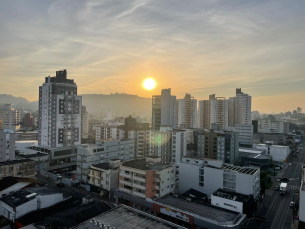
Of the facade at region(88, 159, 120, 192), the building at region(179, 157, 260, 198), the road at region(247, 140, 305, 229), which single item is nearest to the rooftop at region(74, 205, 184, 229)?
the facade at region(88, 159, 120, 192)

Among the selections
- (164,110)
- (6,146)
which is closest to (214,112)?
(164,110)

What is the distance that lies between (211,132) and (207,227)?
39.5 metres

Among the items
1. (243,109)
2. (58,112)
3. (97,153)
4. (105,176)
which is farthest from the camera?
(243,109)

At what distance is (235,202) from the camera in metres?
32.2

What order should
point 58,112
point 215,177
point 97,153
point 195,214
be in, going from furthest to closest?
point 58,112, point 97,153, point 215,177, point 195,214

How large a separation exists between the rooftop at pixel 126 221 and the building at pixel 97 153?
20409mm

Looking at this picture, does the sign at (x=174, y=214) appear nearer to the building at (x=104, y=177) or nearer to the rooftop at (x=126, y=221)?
the rooftop at (x=126, y=221)

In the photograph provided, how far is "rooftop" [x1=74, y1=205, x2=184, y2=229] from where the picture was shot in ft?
73.8

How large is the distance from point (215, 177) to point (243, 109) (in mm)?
87126

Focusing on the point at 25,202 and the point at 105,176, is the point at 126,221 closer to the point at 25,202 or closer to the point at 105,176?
the point at 25,202

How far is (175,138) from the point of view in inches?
2288

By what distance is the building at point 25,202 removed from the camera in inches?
1034

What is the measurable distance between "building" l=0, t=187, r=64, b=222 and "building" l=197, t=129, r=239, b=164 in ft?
145

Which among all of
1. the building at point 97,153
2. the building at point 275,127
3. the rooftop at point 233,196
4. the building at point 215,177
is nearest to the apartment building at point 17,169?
the building at point 97,153
